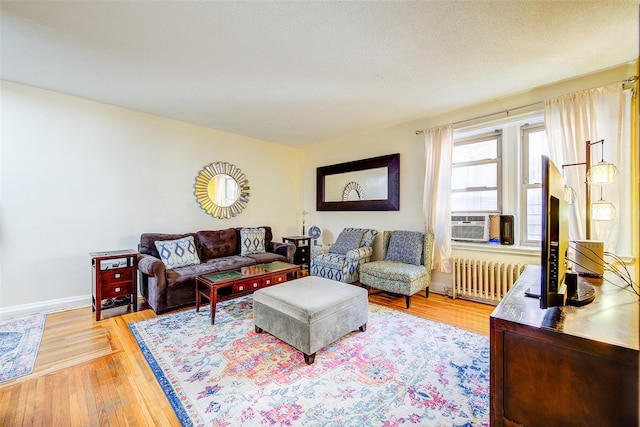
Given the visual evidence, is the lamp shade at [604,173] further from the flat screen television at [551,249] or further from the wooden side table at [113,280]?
the wooden side table at [113,280]

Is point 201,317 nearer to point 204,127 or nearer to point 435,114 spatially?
point 204,127

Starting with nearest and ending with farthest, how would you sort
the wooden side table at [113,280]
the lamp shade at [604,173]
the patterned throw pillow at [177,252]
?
the lamp shade at [604,173] → the wooden side table at [113,280] → the patterned throw pillow at [177,252]

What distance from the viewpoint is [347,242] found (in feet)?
13.9

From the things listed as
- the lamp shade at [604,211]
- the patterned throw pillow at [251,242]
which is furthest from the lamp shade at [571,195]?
the patterned throw pillow at [251,242]

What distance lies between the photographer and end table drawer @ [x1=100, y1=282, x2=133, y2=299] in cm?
285

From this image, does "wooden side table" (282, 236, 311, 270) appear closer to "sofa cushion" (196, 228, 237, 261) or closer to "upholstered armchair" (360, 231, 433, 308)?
"sofa cushion" (196, 228, 237, 261)

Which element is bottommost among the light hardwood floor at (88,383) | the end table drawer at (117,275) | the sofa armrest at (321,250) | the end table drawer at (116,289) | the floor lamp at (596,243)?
the light hardwood floor at (88,383)

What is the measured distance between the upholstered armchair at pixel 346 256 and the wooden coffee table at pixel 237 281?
74 cm

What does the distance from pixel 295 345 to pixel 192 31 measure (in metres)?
2.54

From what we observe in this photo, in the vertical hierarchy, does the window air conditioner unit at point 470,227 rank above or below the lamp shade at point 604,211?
below

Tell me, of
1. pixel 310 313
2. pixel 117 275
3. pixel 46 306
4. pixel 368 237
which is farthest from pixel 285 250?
pixel 46 306

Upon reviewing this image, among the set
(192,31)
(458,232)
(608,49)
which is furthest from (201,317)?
(608,49)

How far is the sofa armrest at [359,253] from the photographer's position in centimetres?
365

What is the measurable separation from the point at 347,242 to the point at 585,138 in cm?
298
